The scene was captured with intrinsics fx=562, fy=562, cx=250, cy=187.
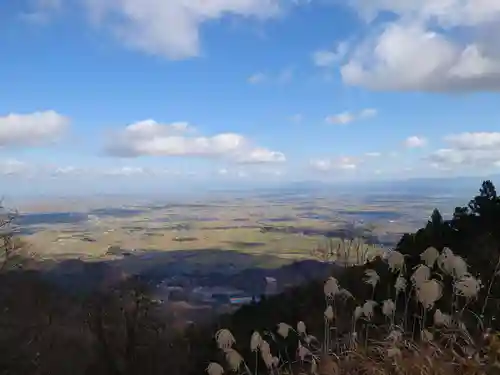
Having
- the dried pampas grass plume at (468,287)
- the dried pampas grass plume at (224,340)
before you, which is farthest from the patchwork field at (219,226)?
the dried pampas grass plume at (468,287)

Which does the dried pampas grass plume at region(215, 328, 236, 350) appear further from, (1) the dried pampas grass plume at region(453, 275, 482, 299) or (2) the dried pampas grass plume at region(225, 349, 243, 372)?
(1) the dried pampas grass plume at region(453, 275, 482, 299)

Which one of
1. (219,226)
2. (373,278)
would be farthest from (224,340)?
(219,226)

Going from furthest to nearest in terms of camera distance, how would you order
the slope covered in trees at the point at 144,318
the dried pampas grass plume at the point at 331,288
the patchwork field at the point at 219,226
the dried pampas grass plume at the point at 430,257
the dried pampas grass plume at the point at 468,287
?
the patchwork field at the point at 219,226, the slope covered in trees at the point at 144,318, the dried pampas grass plume at the point at 331,288, the dried pampas grass plume at the point at 430,257, the dried pampas grass plume at the point at 468,287

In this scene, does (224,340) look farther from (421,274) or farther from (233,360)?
(421,274)

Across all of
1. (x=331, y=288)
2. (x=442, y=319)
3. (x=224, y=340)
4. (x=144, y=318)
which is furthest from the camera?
(x=144, y=318)

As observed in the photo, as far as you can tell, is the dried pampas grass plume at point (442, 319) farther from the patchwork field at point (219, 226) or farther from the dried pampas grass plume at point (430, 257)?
the patchwork field at point (219, 226)

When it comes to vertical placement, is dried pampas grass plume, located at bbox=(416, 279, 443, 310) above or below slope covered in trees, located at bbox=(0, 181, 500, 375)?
above

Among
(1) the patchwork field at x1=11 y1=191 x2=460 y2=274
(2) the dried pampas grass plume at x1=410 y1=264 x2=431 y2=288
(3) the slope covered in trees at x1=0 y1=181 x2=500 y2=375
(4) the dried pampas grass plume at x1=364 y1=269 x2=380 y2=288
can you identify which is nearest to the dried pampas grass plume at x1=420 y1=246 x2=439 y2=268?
(2) the dried pampas grass plume at x1=410 y1=264 x2=431 y2=288

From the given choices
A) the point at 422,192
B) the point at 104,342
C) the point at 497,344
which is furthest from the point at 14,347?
the point at 422,192

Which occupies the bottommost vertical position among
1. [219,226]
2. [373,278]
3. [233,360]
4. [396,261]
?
[219,226]

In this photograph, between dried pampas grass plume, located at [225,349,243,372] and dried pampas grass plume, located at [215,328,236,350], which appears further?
dried pampas grass plume, located at [215,328,236,350]

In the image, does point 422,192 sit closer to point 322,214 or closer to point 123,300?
point 322,214
